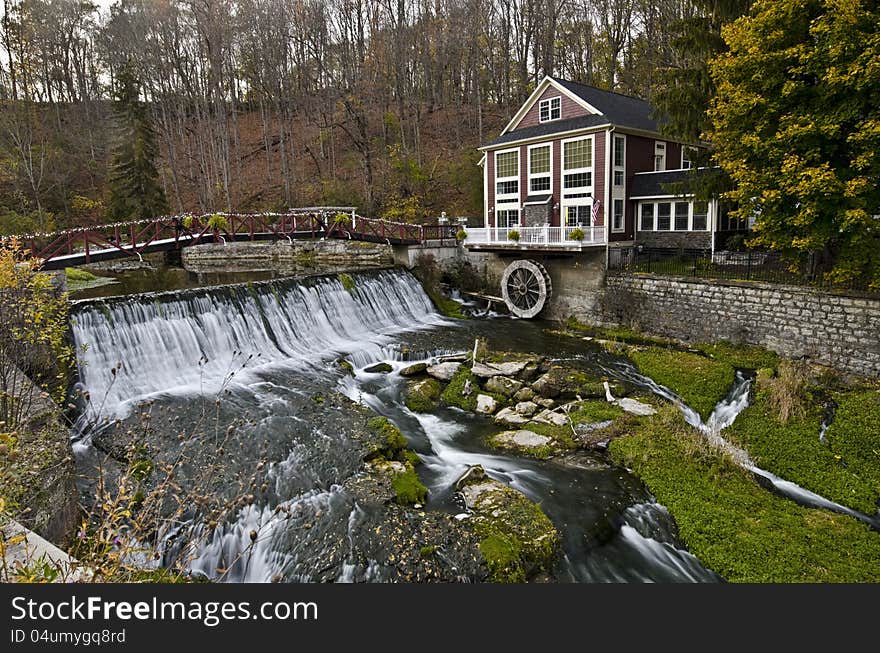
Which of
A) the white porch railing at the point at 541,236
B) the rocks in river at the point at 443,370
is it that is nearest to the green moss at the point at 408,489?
the rocks in river at the point at 443,370

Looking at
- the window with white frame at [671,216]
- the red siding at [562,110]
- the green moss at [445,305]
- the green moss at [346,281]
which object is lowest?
the green moss at [445,305]

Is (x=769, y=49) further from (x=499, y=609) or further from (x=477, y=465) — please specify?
(x=499, y=609)

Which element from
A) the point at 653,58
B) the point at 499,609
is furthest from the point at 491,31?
the point at 499,609

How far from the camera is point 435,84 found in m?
46.8

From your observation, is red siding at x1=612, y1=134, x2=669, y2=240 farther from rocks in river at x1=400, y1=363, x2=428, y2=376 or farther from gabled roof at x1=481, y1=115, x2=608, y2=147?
rocks in river at x1=400, y1=363, x2=428, y2=376

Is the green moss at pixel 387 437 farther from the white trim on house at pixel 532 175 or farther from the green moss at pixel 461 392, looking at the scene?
the white trim on house at pixel 532 175

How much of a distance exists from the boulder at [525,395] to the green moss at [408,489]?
181 inches

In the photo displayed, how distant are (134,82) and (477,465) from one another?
35187 mm

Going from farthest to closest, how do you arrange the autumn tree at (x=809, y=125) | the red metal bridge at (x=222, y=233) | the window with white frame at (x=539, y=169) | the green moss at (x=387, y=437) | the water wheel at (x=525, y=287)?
the window with white frame at (x=539, y=169) < the water wheel at (x=525, y=287) < the red metal bridge at (x=222, y=233) < the autumn tree at (x=809, y=125) < the green moss at (x=387, y=437)

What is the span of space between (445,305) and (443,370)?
815cm

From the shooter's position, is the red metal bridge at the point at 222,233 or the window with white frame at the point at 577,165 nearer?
the red metal bridge at the point at 222,233

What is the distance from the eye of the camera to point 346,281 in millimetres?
21156

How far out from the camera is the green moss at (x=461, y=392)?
539 inches

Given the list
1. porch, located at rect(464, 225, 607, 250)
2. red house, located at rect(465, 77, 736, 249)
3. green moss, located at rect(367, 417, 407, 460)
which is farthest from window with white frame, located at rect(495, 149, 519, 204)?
green moss, located at rect(367, 417, 407, 460)
